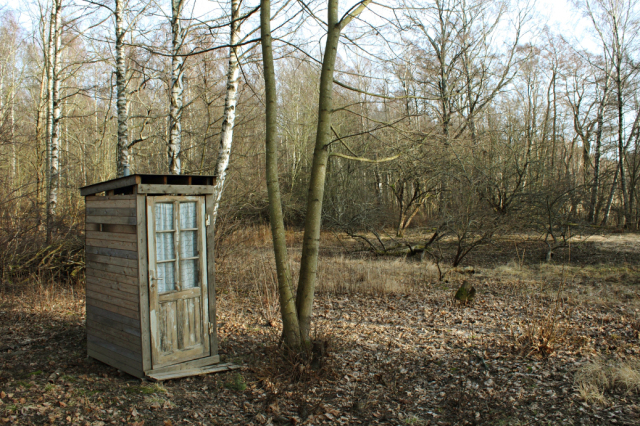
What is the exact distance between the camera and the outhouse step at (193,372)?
14.0 ft

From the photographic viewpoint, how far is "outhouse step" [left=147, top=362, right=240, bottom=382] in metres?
4.25

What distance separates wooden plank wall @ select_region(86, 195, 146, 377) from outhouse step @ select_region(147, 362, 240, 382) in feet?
0.64

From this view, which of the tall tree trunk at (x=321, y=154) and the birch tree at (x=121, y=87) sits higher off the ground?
the birch tree at (x=121, y=87)

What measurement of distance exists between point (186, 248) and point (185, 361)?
1.22 m

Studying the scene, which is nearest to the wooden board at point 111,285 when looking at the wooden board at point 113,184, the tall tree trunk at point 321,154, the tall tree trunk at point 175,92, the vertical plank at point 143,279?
the vertical plank at point 143,279

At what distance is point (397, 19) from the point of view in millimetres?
4945

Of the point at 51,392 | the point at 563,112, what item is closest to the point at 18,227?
the point at 51,392

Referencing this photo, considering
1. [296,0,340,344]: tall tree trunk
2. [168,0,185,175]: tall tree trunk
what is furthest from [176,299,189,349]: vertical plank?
[168,0,185,175]: tall tree trunk

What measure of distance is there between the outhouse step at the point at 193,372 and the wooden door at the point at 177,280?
0.12 meters

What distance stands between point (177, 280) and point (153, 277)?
0.92ft

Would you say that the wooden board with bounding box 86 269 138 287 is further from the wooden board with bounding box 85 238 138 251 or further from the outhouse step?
the outhouse step

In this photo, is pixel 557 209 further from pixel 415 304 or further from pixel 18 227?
pixel 18 227

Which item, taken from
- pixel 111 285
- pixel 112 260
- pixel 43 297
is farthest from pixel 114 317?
pixel 43 297

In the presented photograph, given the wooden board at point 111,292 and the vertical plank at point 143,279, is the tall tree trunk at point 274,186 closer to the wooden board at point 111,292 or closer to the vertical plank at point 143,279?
the vertical plank at point 143,279
